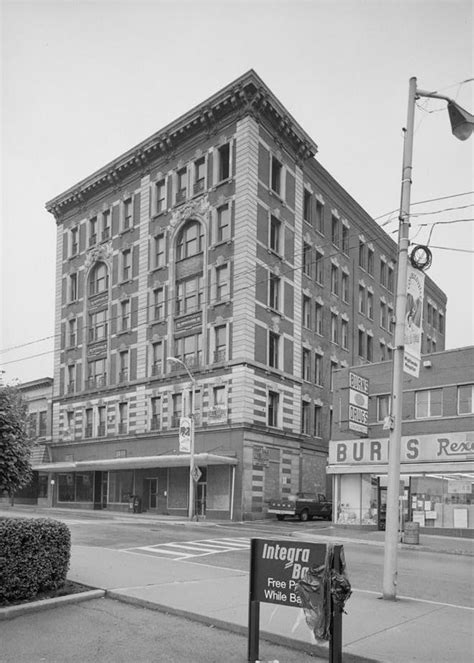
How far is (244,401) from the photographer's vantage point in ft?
134

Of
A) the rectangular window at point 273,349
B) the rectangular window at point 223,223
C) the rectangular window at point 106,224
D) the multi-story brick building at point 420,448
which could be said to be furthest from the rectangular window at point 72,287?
the multi-story brick building at point 420,448

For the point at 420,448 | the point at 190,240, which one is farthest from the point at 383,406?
the point at 190,240

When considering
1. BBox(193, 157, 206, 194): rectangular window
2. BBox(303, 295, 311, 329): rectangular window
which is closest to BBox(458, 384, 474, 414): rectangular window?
BBox(303, 295, 311, 329): rectangular window

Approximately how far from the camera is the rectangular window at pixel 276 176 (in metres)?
46.4

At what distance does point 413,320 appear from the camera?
11703mm

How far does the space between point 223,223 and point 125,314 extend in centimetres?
1125

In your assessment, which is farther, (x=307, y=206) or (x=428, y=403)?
(x=307, y=206)

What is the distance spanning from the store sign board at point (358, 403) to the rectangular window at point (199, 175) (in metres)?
18.7

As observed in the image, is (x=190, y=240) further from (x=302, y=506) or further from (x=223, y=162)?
(x=302, y=506)

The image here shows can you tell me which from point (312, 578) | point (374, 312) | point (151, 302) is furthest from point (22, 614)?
point (374, 312)

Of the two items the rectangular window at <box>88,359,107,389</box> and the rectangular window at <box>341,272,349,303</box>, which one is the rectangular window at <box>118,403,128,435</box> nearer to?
the rectangular window at <box>88,359,107,389</box>

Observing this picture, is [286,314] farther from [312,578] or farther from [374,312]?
[312,578]

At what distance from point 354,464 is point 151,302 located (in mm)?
20462

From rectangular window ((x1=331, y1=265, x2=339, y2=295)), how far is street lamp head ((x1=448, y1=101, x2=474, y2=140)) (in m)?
41.2
